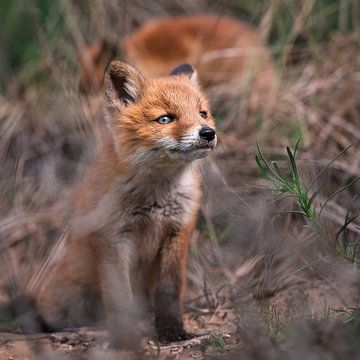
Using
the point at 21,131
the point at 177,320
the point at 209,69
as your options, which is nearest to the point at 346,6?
the point at 209,69

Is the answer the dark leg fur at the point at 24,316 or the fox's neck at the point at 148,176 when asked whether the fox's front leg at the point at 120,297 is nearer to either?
the fox's neck at the point at 148,176

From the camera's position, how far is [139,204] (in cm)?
475

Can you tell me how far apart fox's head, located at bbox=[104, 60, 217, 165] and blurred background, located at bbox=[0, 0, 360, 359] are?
1.68ft

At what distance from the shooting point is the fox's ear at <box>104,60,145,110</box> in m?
4.77

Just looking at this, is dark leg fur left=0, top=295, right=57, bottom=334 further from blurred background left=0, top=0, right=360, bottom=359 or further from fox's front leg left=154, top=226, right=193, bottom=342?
fox's front leg left=154, top=226, right=193, bottom=342

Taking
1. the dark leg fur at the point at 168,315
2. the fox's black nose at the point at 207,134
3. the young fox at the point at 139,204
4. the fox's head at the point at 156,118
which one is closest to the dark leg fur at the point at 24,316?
the young fox at the point at 139,204

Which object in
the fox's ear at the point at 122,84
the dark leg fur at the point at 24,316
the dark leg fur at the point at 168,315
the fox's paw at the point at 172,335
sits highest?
the fox's ear at the point at 122,84

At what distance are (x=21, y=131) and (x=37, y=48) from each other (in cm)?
123

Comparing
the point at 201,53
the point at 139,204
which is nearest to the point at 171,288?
the point at 139,204

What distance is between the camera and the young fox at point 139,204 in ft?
14.9

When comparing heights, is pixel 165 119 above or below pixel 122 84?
below

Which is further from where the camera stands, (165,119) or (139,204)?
(139,204)

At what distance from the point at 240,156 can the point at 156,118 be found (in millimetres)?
2191

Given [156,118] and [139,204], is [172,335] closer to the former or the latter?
[139,204]
